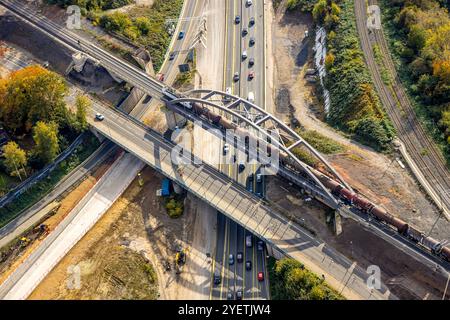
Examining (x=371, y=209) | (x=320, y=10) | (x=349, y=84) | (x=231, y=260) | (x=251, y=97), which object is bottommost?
(x=231, y=260)

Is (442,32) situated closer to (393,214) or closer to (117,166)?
(393,214)

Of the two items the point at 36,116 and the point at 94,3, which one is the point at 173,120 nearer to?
the point at 36,116

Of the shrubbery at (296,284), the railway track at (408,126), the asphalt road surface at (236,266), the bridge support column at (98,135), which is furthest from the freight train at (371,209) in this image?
the bridge support column at (98,135)

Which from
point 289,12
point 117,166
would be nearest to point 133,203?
point 117,166

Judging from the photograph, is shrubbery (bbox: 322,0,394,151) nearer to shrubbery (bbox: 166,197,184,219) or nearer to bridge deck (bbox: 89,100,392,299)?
bridge deck (bbox: 89,100,392,299)

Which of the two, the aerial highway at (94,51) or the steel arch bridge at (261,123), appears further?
the aerial highway at (94,51)

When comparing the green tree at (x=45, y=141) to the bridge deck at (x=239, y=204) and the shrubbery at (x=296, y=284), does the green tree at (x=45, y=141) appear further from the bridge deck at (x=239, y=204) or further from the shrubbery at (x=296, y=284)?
the shrubbery at (x=296, y=284)

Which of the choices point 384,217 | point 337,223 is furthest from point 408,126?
point 337,223
